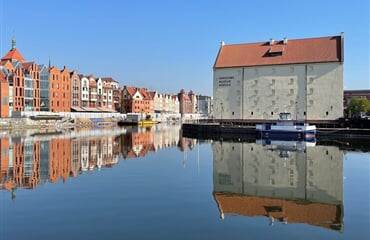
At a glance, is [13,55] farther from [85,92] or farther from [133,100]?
[133,100]

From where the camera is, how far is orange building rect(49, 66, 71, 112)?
95062mm

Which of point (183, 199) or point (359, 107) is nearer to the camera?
point (183, 199)

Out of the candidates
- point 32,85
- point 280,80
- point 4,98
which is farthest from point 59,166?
point 32,85

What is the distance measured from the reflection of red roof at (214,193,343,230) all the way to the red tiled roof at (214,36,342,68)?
48212 mm

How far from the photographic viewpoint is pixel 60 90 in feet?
320

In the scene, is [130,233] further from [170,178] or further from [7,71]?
[7,71]

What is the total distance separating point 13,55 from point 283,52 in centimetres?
6769

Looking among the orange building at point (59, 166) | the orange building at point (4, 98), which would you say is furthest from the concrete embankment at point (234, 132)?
the orange building at point (4, 98)

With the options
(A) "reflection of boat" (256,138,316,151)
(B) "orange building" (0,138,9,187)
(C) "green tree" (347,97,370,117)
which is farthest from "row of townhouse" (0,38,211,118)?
(C) "green tree" (347,97,370,117)

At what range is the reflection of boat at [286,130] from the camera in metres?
→ 49.3

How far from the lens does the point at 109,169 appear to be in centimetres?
2355

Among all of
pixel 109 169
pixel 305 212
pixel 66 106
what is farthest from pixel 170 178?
pixel 66 106

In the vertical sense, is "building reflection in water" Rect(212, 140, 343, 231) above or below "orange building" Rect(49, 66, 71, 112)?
below

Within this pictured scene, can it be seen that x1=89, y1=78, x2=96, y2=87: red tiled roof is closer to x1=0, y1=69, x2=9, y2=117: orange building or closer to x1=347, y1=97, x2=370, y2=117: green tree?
x1=0, y1=69, x2=9, y2=117: orange building
